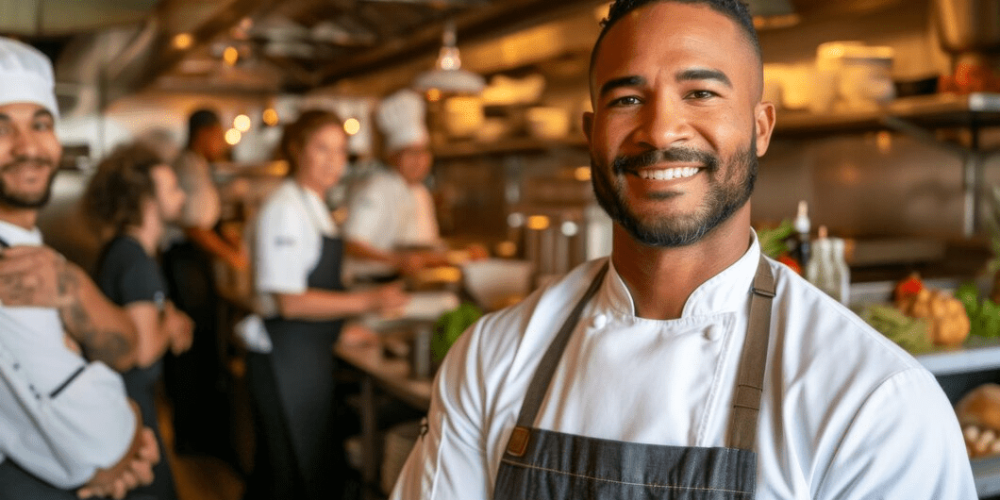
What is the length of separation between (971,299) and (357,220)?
3.37 meters

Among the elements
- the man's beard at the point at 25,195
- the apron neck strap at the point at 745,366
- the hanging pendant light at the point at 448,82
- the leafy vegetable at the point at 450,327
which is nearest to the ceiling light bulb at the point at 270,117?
the hanging pendant light at the point at 448,82

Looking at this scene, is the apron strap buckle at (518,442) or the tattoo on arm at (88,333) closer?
the apron strap buckle at (518,442)

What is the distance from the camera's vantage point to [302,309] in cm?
304

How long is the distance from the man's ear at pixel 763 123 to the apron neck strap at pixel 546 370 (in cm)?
37

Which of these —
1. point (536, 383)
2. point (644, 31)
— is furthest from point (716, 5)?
point (536, 383)

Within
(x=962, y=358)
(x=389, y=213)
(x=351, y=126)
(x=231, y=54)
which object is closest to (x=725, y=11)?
(x=962, y=358)

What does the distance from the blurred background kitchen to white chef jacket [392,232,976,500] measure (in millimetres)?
913

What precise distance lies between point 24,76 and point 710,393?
135 centimetres

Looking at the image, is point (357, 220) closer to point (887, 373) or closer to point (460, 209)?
point (460, 209)

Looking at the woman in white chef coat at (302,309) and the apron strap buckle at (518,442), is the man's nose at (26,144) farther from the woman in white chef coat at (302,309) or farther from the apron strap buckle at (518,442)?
the woman in white chef coat at (302,309)

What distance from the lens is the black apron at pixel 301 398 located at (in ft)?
10.3

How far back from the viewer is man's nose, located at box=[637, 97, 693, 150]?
1183 millimetres

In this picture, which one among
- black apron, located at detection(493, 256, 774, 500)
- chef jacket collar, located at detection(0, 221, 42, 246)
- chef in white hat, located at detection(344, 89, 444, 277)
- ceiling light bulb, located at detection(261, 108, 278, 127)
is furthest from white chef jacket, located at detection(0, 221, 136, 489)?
ceiling light bulb, located at detection(261, 108, 278, 127)

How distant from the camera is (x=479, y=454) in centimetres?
137
